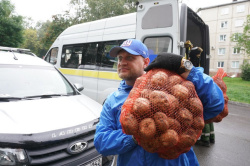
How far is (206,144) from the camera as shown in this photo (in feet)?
15.1

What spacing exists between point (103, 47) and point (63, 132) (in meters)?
4.22

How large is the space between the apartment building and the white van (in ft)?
112


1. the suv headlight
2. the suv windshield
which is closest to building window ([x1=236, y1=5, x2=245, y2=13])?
the suv windshield

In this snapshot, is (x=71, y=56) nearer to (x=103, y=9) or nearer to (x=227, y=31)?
(x=103, y=9)

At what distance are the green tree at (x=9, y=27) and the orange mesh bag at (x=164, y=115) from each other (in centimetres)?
3173

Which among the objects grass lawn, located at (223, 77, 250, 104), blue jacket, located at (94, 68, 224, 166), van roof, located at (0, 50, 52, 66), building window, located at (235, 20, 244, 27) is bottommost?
grass lawn, located at (223, 77, 250, 104)

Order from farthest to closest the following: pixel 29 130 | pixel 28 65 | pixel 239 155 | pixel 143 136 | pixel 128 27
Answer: pixel 128 27 → pixel 239 155 → pixel 28 65 → pixel 29 130 → pixel 143 136

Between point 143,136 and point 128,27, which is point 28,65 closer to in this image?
point 128,27

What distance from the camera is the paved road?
3886mm

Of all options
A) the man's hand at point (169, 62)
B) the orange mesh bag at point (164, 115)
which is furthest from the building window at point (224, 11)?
the orange mesh bag at point (164, 115)

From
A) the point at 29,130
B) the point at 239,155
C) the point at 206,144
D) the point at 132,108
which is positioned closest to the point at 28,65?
the point at 29,130

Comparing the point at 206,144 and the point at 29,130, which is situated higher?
the point at 29,130

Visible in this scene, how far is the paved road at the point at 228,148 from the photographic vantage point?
A: 3886 millimetres

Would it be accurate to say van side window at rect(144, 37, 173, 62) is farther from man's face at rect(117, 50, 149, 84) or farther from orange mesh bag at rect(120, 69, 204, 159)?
orange mesh bag at rect(120, 69, 204, 159)
